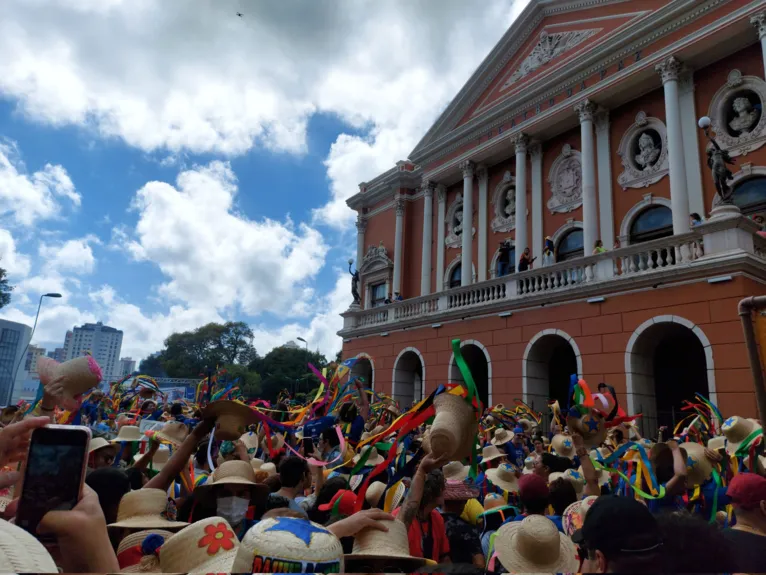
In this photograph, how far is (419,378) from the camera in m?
21.7

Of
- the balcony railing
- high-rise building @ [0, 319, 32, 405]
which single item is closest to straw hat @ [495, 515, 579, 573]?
the balcony railing

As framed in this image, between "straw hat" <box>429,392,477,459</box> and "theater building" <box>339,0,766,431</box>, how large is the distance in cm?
1059

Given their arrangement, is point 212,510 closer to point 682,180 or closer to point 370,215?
point 682,180

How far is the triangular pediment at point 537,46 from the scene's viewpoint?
1728cm

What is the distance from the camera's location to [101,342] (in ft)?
601

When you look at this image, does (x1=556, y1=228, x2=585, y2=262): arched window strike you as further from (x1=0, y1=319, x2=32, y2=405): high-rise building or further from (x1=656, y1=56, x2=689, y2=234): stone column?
(x1=0, y1=319, x2=32, y2=405): high-rise building

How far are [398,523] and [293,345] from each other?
66.4 m

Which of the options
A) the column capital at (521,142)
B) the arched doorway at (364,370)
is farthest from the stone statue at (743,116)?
the arched doorway at (364,370)

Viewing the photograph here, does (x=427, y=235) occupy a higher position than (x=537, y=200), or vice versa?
(x=427, y=235)

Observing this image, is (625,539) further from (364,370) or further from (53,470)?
(364,370)

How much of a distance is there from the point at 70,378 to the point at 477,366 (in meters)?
17.7

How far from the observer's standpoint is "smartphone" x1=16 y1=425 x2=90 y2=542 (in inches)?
61.6

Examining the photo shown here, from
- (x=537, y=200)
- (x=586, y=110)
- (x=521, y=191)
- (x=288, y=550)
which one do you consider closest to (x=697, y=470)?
(x=288, y=550)

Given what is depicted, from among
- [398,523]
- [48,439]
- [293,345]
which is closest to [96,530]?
[48,439]
